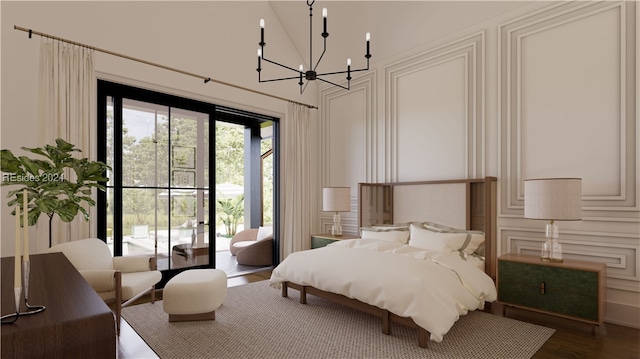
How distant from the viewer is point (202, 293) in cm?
290

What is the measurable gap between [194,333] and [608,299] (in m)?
3.54

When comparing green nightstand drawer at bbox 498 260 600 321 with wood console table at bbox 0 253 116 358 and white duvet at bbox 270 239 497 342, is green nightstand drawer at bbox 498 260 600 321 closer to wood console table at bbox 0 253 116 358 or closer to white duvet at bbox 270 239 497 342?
white duvet at bbox 270 239 497 342

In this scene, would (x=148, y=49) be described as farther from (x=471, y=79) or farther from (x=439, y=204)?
(x=439, y=204)

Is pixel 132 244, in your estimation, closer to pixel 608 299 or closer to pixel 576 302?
pixel 576 302

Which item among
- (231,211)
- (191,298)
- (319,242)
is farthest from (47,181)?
(231,211)

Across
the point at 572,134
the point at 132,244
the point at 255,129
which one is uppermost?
the point at 255,129

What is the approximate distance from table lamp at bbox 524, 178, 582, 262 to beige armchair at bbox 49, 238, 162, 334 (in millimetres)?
3377

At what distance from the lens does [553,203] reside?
283 cm

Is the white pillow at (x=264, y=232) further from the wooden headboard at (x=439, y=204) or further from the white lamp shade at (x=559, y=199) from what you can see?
the white lamp shade at (x=559, y=199)

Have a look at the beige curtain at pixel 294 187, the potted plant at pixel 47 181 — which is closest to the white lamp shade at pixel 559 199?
the beige curtain at pixel 294 187

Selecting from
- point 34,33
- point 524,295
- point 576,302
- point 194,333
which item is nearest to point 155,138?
point 34,33

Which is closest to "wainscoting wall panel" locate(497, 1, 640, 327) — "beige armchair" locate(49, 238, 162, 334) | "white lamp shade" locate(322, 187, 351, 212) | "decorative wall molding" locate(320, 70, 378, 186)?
"decorative wall molding" locate(320, 70, 378, 186)

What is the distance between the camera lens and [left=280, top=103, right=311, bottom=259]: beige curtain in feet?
17.3

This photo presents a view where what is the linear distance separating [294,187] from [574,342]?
12.3ft
